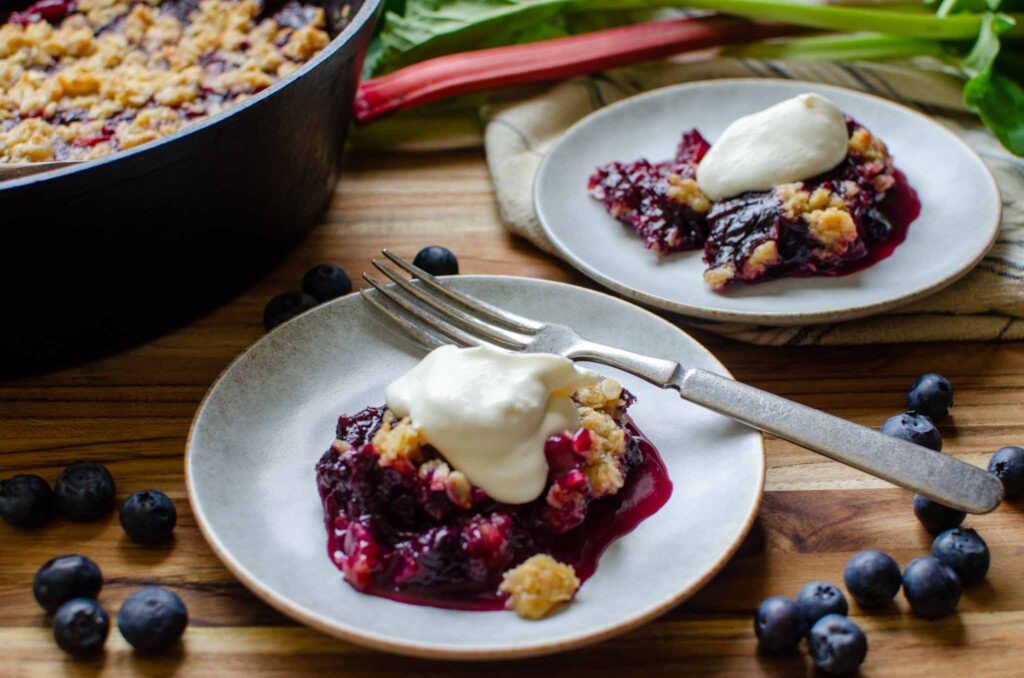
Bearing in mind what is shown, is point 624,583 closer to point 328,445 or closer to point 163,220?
point 328,445

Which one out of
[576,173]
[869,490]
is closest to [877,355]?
[869,490]

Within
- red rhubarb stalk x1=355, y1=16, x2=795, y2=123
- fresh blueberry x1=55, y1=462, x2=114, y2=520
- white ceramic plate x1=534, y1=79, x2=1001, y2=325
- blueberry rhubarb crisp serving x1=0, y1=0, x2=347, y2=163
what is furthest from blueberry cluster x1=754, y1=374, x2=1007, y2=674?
red rhubarb stalk x1=355, y1=16, x2=795, y2=123

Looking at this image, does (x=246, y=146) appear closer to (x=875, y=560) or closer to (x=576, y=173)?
(x=576, y=173)

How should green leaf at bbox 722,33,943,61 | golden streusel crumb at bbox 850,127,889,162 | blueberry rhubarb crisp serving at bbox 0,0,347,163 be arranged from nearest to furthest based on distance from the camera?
blueberry rhubarb crisp serving at bbox 0,0,347,163
golden streusel crumb at bbox 850,127,889,162
green leaf at bbox 722,33,943,61

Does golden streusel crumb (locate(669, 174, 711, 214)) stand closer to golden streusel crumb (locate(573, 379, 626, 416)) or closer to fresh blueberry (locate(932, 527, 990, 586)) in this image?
golden streusel crumb (locate(573, 379, 626, 416))

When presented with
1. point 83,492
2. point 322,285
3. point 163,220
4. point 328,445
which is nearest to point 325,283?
point 322,285

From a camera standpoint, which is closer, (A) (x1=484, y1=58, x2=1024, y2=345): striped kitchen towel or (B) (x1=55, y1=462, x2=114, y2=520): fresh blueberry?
(B) (x1=55, y1=462, x2=114, y2=520): fresh blueberry
